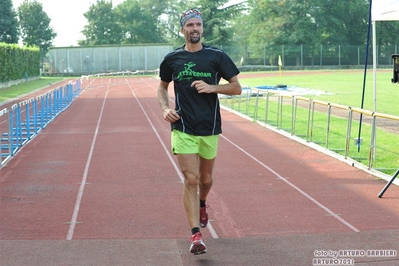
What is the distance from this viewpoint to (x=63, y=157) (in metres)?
14.7

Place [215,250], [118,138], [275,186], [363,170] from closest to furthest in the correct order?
[215,250] < [275,186] < [363,170] < [118,138]

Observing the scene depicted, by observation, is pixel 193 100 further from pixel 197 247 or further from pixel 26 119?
pixel 26 119

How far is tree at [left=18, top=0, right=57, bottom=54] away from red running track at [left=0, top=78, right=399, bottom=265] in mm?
91966

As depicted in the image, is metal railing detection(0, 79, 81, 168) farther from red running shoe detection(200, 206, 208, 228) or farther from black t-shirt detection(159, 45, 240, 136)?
black t-shirt detection(159, 45, 240, 136)

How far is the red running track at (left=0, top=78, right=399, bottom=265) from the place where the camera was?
274 inches

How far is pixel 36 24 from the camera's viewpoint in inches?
Answer: 4220

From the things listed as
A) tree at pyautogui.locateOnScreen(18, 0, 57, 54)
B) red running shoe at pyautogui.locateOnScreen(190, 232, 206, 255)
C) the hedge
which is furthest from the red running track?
tree at pyautogui.locateOnScreen(18, 0, 57, 54)

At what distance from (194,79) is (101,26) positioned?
350 feet

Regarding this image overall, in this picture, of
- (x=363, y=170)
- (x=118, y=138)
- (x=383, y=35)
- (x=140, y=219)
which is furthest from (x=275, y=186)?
(x=383, y=35)

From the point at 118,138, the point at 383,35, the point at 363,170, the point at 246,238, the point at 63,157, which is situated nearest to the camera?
the point at 246,238

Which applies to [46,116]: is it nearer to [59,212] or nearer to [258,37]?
[59,212]

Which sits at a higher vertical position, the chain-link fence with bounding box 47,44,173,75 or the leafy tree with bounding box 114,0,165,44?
the leafy tree with bounding box 114,0,165,44

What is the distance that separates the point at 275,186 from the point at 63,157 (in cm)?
516

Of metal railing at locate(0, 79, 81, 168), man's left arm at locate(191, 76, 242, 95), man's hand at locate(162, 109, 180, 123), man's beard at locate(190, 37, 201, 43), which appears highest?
→ man's beard at locate(190, 37, 201, 43)
